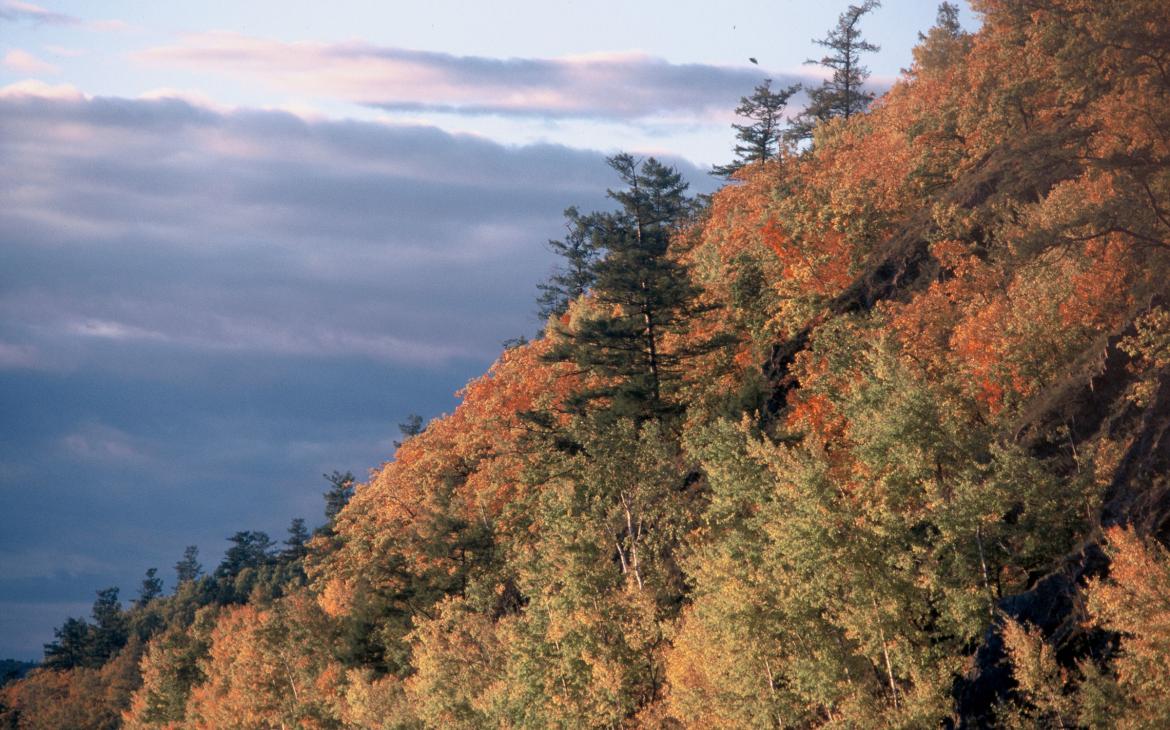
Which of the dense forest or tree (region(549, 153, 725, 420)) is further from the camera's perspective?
tree (region(549, 153, 725, 420))

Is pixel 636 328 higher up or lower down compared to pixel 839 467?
higher up

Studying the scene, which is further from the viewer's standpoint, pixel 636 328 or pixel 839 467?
pixel 636 328

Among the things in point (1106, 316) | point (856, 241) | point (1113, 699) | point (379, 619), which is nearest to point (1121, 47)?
point (1106, 316)

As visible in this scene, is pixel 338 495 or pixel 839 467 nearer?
pixel 839 467

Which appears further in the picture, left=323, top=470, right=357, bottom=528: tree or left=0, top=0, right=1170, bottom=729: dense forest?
left=323, top=470, right=357, bottom=528: tree

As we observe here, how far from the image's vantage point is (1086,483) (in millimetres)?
43125

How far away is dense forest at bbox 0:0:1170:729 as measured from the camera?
140 feet

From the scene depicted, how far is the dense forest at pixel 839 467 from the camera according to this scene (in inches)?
1681

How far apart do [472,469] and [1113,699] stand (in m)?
72.0

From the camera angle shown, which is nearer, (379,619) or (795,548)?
(795,548)

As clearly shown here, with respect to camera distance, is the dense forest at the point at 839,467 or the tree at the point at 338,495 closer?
the dense forest at the point at 839,467

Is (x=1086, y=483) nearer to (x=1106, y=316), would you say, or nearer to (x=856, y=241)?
(x=1106, y=316)

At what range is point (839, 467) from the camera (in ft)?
191

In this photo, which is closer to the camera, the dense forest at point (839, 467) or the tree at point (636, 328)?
the dense forest at point (839, 467)
